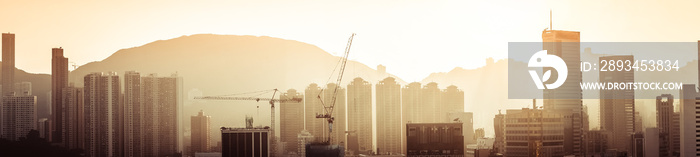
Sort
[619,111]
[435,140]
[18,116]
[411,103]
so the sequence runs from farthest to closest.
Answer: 1. [619,111]
2. [411,103]
3. [435,140]
4. [18,116]

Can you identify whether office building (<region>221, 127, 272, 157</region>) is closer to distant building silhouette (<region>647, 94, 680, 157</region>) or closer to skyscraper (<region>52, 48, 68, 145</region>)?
skyscraper (<region>52, 48, 68, 145</region>)

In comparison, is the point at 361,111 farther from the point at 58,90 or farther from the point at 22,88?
the point at 22,88

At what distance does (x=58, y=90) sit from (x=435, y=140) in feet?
37.2

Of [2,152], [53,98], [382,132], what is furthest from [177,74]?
[382,132]

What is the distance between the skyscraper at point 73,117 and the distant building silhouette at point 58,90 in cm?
10

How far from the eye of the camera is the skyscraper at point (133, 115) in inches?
1051

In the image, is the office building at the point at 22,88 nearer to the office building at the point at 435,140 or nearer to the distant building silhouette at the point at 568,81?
the office building at the point at 435,140

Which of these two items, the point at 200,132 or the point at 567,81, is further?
the point at 567,81

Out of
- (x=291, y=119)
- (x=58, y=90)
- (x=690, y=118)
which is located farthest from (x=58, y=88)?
(x=690, y=118)

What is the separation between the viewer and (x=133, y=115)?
27281mm

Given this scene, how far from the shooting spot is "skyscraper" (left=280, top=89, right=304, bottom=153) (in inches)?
1071

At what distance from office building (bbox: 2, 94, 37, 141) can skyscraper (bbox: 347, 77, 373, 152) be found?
10.2m

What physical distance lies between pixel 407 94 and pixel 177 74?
855 cm

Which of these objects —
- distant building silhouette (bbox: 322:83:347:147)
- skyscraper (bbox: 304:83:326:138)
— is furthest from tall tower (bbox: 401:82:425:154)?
skyscraper (bbox: 304:83:326:138)
